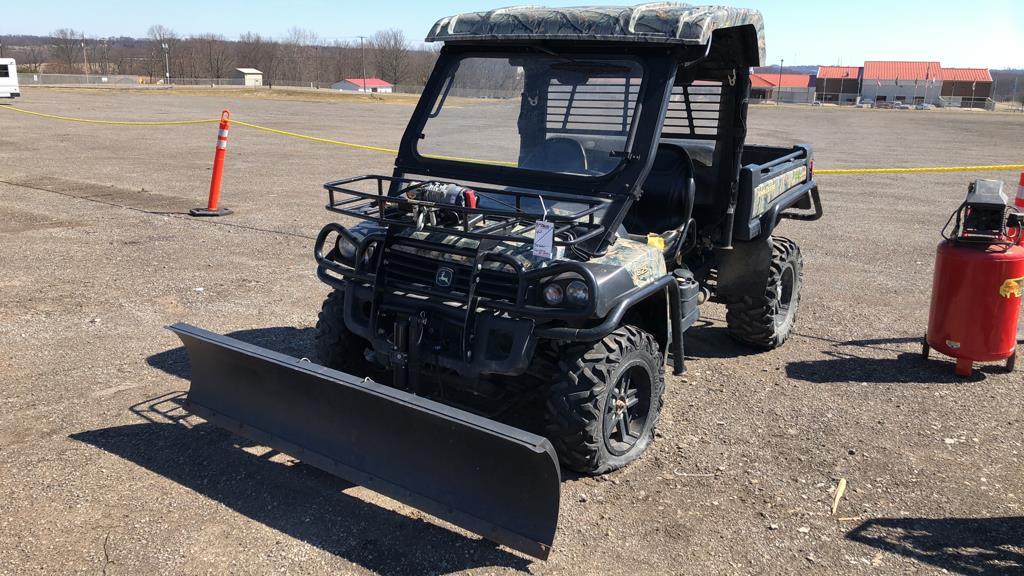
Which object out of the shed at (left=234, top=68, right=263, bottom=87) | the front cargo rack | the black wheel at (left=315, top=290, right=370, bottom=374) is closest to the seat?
the front cargo rack

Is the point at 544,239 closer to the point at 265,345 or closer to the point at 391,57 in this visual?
the point at 265,345

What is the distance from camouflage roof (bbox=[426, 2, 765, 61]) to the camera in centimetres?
425

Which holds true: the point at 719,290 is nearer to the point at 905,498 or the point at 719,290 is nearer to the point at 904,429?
the point at 904,429

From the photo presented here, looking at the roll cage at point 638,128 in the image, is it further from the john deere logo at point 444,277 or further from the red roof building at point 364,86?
the red roof building at point 364,86

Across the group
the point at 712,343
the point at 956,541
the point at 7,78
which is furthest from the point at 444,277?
the point at 7,78

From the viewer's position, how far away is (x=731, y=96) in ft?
18.2

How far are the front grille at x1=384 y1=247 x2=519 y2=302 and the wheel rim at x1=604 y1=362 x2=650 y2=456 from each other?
2.33ft

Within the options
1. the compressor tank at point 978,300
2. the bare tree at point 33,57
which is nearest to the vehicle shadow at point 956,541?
the compressor tank at point 978,300

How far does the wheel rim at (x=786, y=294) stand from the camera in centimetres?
650

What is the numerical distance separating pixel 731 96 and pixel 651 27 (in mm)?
1455

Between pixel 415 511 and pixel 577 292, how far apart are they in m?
1.27

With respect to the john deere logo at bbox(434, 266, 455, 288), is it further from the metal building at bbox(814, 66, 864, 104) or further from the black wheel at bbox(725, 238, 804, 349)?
the metal building at bbox(814, 66, 864, 104)

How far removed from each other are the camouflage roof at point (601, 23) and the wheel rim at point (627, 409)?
67.3 inches

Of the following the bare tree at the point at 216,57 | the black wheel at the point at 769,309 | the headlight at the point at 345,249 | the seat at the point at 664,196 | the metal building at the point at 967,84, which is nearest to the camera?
the headlight at the point at 345,249
